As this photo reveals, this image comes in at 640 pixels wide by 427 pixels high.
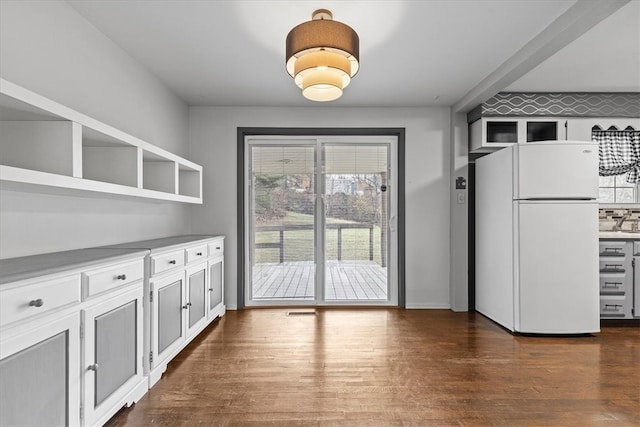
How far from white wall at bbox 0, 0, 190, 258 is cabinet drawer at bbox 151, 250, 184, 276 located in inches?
18.3

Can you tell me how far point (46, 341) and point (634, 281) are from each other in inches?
200

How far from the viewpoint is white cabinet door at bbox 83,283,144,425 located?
177 cm

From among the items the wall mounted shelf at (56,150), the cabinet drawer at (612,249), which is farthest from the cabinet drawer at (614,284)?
the wall mounted shelf at (56,150)

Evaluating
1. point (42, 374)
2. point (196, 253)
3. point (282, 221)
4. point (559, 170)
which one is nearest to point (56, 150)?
point (42, 374)

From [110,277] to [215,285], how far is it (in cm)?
206

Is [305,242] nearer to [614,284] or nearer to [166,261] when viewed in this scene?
[166,261]

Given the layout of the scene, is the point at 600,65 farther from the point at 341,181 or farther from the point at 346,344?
the point at 346,344

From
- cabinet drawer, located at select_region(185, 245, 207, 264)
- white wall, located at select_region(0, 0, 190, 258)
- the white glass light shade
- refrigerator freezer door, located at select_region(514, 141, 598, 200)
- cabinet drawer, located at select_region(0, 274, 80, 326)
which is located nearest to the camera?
cabinet drawer, located at select_region(0, 274, 80, 326)

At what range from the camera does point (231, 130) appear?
4.53m

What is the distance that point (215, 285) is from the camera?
396 centimetres

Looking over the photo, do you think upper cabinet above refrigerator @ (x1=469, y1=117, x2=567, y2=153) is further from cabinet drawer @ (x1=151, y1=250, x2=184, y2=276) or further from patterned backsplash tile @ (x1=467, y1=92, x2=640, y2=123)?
cabinet drawer @ (x1=151, y1=250, x2=184, y2=276)

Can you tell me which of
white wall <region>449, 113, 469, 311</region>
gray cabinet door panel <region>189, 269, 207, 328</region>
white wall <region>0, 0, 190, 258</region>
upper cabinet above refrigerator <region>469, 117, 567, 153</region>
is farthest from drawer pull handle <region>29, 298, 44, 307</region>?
upper cabinet above refrigerator <region>469, 117, 567, 153</region>

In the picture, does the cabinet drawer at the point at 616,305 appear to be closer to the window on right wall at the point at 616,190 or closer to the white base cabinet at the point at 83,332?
the window on right wall at the point at 616,190

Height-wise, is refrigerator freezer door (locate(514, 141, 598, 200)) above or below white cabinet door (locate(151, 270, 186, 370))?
above
